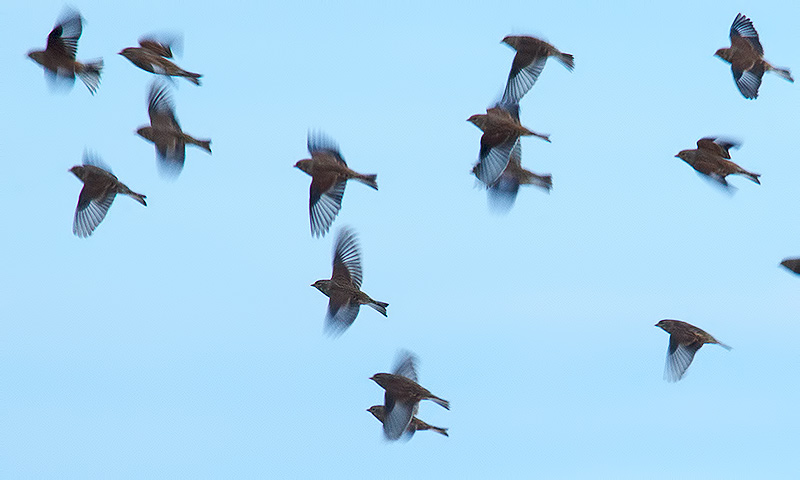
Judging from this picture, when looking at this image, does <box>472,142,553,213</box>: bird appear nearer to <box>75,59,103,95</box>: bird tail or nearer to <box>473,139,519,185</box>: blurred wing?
<box>473,139,519,185</box>: blurred wing

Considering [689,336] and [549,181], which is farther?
[549,181]

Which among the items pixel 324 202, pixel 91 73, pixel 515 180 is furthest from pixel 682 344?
pixel 91 73

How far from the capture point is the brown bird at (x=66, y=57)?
20.3 metres

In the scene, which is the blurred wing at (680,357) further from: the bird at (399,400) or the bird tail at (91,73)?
the bird tail at (91,73)

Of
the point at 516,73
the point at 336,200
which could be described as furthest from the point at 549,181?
the point at 336,200

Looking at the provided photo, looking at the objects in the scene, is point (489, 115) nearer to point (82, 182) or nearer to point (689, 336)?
point (689, 336)

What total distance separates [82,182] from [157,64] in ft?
6.08

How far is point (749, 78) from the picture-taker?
21.3m

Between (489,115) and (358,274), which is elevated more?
(489,115)

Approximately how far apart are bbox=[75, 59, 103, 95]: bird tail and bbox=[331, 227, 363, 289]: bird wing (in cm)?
375

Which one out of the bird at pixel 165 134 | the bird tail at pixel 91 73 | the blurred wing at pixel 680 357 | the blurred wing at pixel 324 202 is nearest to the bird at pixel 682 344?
the blurred wing at pixel 680 357

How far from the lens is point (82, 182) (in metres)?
20.8

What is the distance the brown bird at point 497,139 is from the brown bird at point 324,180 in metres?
1.61

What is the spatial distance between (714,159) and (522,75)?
2678 millimetres
